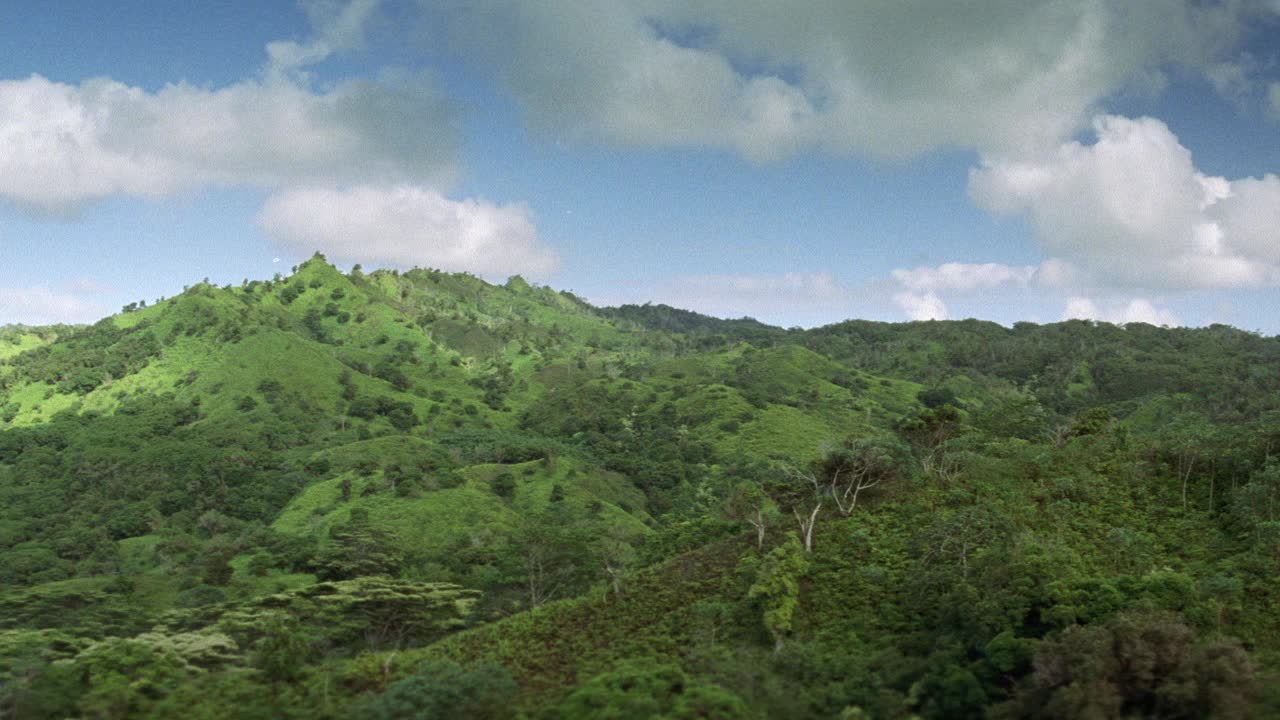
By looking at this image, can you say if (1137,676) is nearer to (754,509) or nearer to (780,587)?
(780,587)

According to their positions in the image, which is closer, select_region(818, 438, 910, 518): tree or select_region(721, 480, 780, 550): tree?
select_region(721, 480, 780, 550): tree

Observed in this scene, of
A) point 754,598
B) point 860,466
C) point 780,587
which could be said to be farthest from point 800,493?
Result: point 780,587

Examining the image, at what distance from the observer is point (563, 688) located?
Answer: 102 ft

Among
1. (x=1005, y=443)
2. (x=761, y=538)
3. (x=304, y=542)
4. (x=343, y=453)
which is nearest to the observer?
(x=761, y=538)

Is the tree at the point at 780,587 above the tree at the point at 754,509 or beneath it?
beneath

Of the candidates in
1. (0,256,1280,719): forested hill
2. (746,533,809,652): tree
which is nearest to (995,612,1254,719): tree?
→ (0,256,1280,719): forested hill

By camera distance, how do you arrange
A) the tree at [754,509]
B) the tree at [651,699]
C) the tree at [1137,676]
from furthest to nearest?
the tree at [754,509] → the tree at [651,699] → the tree at [1137,676]

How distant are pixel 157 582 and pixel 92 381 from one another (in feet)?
443

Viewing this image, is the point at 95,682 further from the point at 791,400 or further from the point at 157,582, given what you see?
the point at 791,400

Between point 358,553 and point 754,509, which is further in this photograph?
point 358,553

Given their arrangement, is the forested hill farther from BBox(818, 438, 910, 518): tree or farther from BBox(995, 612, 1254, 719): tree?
BBox(818, 438, 910, 518): tree

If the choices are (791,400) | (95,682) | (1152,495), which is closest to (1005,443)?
(1152,495)

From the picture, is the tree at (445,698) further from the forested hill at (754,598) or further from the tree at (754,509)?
the tree at (754,509)

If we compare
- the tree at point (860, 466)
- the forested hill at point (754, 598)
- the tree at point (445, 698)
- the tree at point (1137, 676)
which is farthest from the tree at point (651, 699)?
the tree at point (860, 466)
